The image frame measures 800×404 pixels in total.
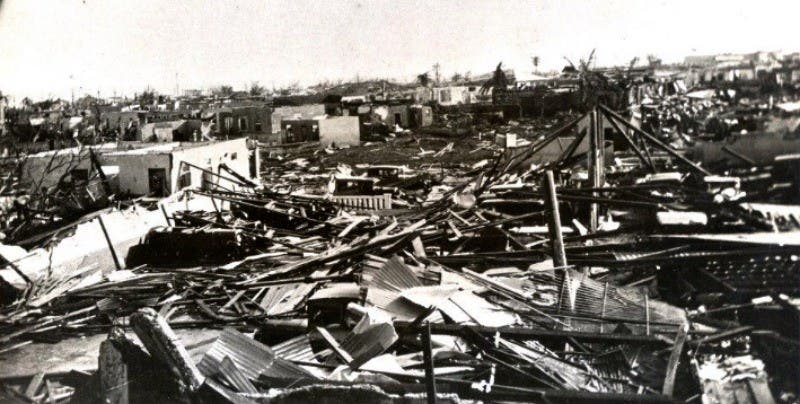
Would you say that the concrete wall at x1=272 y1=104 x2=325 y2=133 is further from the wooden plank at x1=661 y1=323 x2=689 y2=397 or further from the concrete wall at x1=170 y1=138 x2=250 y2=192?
the wooden plank at x1=661 y1=323 x2=689 y2=397

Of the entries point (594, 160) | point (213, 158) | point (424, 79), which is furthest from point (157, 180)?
point (424, 79)

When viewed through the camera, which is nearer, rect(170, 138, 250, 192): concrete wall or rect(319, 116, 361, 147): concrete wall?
rect(170, 138, 250, 192): concrete wall

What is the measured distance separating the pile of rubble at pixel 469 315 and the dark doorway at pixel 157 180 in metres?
11.3

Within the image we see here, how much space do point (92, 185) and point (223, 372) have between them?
1882 cm

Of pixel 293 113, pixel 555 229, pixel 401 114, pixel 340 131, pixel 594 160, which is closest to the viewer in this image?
pixel 555 229

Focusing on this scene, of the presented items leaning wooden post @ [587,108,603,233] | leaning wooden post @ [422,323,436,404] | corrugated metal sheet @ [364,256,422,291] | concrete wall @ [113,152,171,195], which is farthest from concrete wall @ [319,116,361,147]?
leaning wooden post @ [422,323,436,404]

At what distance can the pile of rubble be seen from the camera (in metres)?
6.11

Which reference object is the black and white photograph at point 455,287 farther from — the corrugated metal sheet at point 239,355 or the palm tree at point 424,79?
the palm tree at point 424,79

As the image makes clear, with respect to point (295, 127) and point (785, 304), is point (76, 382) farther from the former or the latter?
point (295, 127)

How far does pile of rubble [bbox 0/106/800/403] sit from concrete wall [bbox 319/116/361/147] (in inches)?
1538

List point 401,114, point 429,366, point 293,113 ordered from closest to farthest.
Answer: point 429,366 → point 293,113 → point 401,114

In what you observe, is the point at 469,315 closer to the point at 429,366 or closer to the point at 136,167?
the point at 429,366

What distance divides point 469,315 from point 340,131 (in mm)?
46214

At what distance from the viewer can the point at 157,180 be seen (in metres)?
25.0
